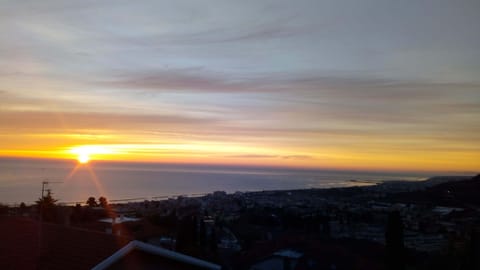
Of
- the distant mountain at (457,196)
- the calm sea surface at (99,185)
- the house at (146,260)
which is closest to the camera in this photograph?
the house at (146,260)

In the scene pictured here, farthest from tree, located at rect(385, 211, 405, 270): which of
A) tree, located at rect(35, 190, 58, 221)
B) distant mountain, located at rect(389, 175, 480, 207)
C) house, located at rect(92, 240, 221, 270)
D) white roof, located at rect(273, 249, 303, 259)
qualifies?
distant mountain, located at rect(389, 175, 480, 207)

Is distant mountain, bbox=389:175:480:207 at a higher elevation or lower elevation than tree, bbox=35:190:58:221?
lower

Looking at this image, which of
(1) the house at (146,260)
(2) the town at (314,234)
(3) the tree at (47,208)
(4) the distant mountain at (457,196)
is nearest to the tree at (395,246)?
(2) the town at (314,234)

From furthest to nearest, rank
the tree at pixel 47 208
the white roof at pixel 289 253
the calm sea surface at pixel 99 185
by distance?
the calm sea surface at pixel 99 185 < the white roof at pixel 289 253 < the tree at pixel 47 208

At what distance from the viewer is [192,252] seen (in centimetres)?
1548

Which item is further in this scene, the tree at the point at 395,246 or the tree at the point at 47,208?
the tree at the point at 395,246

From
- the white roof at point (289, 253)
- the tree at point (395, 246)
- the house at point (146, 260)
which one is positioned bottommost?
the white roof at point (289, 253)

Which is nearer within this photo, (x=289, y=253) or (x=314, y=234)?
(x=289, y=253)

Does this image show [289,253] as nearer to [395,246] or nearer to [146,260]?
[395,246]

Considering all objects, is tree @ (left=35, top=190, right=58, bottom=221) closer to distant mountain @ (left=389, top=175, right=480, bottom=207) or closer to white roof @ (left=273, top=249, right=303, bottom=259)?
white roof @ (left=273, top=249, right=303, bottom=259)

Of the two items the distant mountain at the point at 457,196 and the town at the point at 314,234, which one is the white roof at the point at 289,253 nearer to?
the town at the point at 314,234

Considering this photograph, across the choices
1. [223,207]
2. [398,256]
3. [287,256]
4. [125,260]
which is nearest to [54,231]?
[125,260]

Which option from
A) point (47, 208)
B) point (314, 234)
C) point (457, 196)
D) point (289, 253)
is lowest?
point (314, 234)

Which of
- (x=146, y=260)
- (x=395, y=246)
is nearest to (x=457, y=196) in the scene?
(x=395, y=246)
